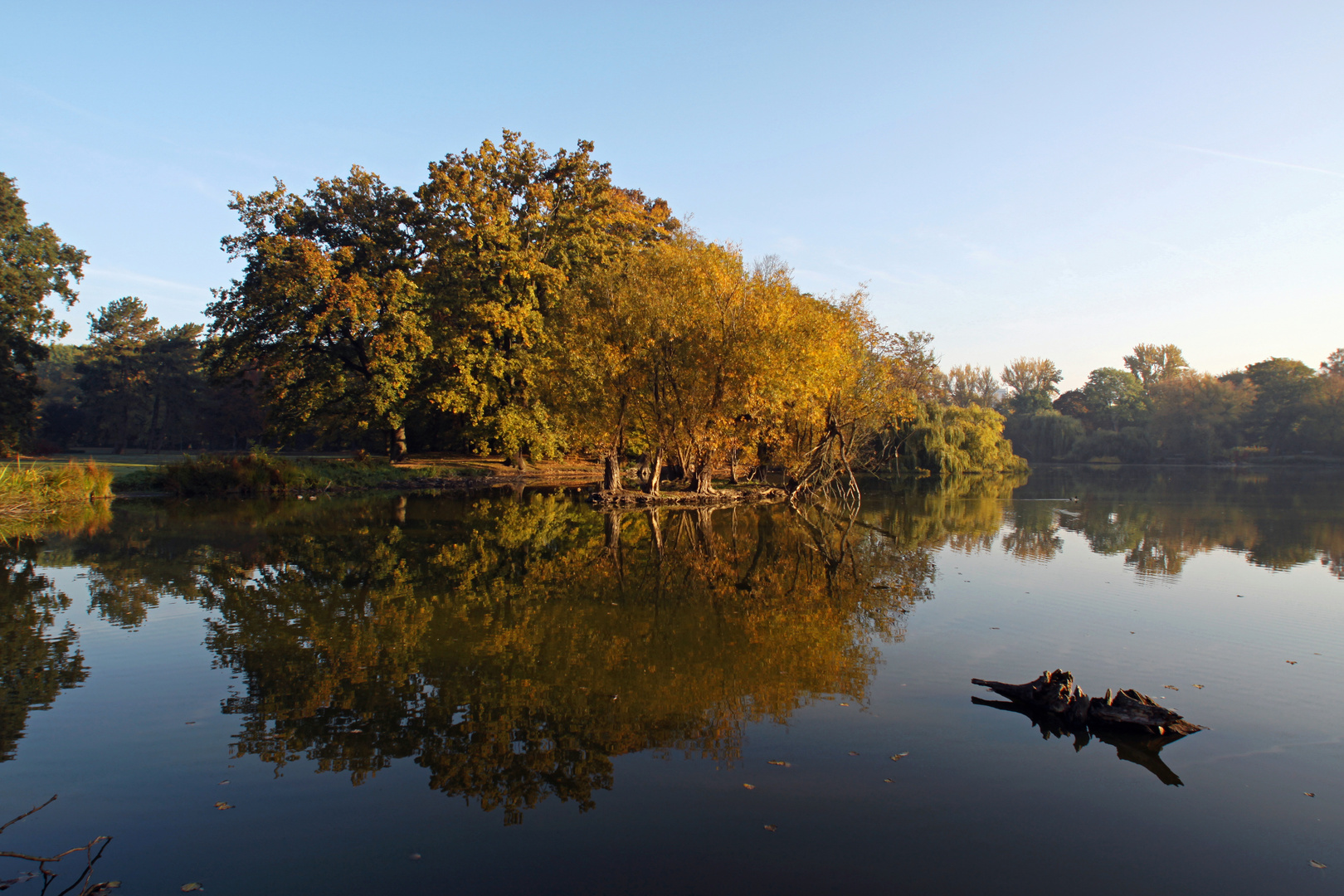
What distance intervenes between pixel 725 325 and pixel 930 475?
104 ft

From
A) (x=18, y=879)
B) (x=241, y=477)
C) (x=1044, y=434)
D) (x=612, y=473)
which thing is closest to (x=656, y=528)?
→ (x=612, y=473)

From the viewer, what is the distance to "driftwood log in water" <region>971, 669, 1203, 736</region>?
6.77 m

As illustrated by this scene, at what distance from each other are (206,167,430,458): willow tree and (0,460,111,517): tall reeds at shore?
9.10 meters

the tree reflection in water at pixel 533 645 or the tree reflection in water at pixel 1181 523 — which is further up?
the tree reflection in water at pixel 1181 523

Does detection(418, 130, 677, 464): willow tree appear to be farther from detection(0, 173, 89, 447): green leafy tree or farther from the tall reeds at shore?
detection(0, 173, 89, 447): green leafy tree

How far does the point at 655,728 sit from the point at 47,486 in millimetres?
26506

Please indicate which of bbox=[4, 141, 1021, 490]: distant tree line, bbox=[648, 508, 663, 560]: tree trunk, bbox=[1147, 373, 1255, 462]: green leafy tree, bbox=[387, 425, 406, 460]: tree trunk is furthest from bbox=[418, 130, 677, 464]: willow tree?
bbox=[1147, 373, 1255, 462]: green leafy tree

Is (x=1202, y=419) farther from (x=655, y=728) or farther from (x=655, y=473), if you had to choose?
(x=655, y=728)

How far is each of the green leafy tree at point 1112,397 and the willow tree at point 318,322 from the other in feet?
291

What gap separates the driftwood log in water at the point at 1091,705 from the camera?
6.77m

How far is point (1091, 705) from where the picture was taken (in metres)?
7.08

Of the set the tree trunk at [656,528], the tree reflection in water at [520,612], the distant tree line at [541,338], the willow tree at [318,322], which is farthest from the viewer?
the willow tree at [318,322]

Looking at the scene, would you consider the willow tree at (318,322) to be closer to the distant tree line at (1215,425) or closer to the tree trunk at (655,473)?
the tree trunk at (655,473)

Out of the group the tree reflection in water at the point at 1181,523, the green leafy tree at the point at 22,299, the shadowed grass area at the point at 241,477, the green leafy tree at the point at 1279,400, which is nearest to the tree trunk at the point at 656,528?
the tree reflection in water at the point at 1181,523
